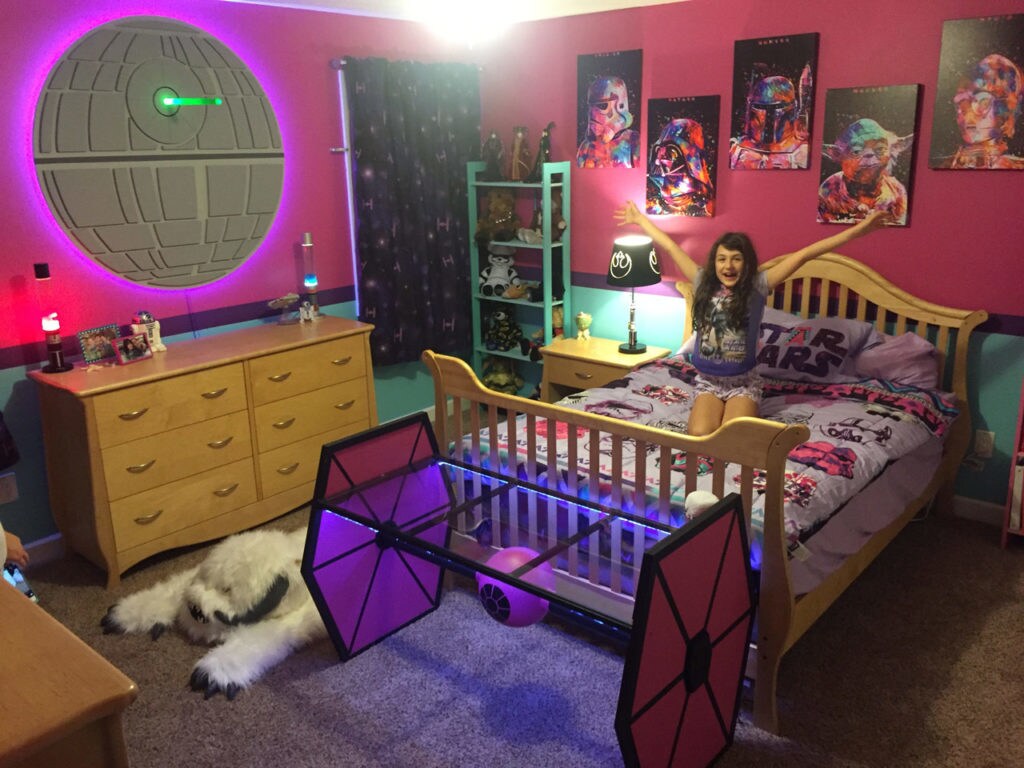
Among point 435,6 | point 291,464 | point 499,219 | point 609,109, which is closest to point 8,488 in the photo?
point 291,464

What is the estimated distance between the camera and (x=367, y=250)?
4.39 m

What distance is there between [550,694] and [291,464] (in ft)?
5.69

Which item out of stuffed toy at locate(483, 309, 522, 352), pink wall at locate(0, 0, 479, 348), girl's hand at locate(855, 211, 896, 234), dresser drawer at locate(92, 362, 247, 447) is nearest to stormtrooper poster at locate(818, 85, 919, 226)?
girl's hand at locate(855, 211, 896, 234)

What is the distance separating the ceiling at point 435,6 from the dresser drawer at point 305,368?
155 centimetres

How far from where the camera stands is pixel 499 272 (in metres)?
4.82

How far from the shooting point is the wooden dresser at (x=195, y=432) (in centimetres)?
314

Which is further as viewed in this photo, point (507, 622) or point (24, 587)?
point (24, 587)

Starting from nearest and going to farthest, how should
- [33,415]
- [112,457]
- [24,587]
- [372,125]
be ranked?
[24,587]
[112,457]
[33,415]
[372,125]

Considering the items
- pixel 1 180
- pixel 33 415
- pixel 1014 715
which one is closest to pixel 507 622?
pixel 1014 715

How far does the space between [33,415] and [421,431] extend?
1683 millimetres

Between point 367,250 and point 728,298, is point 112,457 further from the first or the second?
point 728,298

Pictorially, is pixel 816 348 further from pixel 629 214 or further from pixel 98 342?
pixel 98 342

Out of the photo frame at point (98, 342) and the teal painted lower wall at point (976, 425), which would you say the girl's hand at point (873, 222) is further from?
the photo frame at point (98, 342)

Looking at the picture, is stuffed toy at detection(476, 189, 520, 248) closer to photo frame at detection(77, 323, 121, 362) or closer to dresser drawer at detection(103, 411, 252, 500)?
dresser drawer at detection(103, 411, 252, 500)
